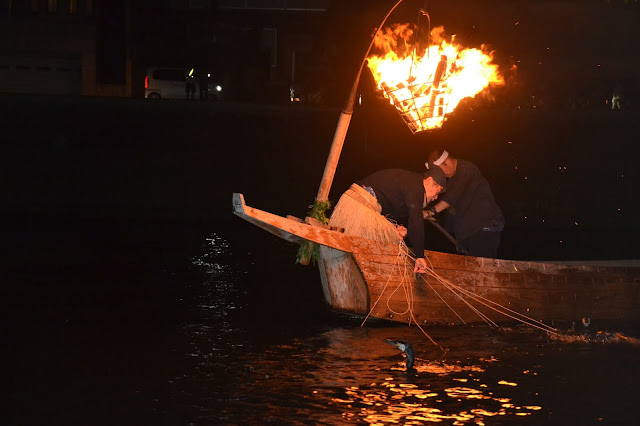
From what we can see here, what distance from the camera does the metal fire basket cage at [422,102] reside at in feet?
40.4

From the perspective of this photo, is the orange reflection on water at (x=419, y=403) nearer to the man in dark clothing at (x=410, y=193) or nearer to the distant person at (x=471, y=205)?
the man in dark clothing at (x=410, y=193)

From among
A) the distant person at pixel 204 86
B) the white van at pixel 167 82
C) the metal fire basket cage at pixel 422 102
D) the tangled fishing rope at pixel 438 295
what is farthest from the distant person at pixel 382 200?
the white van at pixel 167 82

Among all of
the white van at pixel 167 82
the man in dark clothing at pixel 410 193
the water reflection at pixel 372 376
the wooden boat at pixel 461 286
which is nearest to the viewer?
the water reflection at pixel 372 376

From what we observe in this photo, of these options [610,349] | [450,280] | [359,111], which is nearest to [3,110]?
[359,111]

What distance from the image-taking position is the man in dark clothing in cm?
1206

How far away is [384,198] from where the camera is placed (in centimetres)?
1244

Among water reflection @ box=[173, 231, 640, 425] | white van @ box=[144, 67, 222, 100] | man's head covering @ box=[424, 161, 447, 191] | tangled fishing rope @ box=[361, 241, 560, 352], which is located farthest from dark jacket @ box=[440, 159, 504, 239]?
white van @ box=[144, 67, 222, 100]

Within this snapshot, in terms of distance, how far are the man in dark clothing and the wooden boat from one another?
347 mm

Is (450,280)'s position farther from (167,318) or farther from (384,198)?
(167,318)

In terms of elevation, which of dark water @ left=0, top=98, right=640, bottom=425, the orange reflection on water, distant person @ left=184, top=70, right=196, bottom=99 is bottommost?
the orange reflection on water

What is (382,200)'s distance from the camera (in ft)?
40.9

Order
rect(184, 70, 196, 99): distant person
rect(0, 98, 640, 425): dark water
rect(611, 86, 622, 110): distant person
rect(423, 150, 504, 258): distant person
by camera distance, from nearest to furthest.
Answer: rect(0, 98, 640, 425): dark water → rect(423, 150, 504, 258): distant person → rect(611, 86, 622, 110): distant person → rect(184, 70, 196, 99): distant person

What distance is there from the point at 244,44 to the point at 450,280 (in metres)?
30.7

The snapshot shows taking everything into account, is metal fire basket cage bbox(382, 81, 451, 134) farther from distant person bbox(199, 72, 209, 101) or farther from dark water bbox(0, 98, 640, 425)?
distant person bbox(199, 72, 209, 101)
